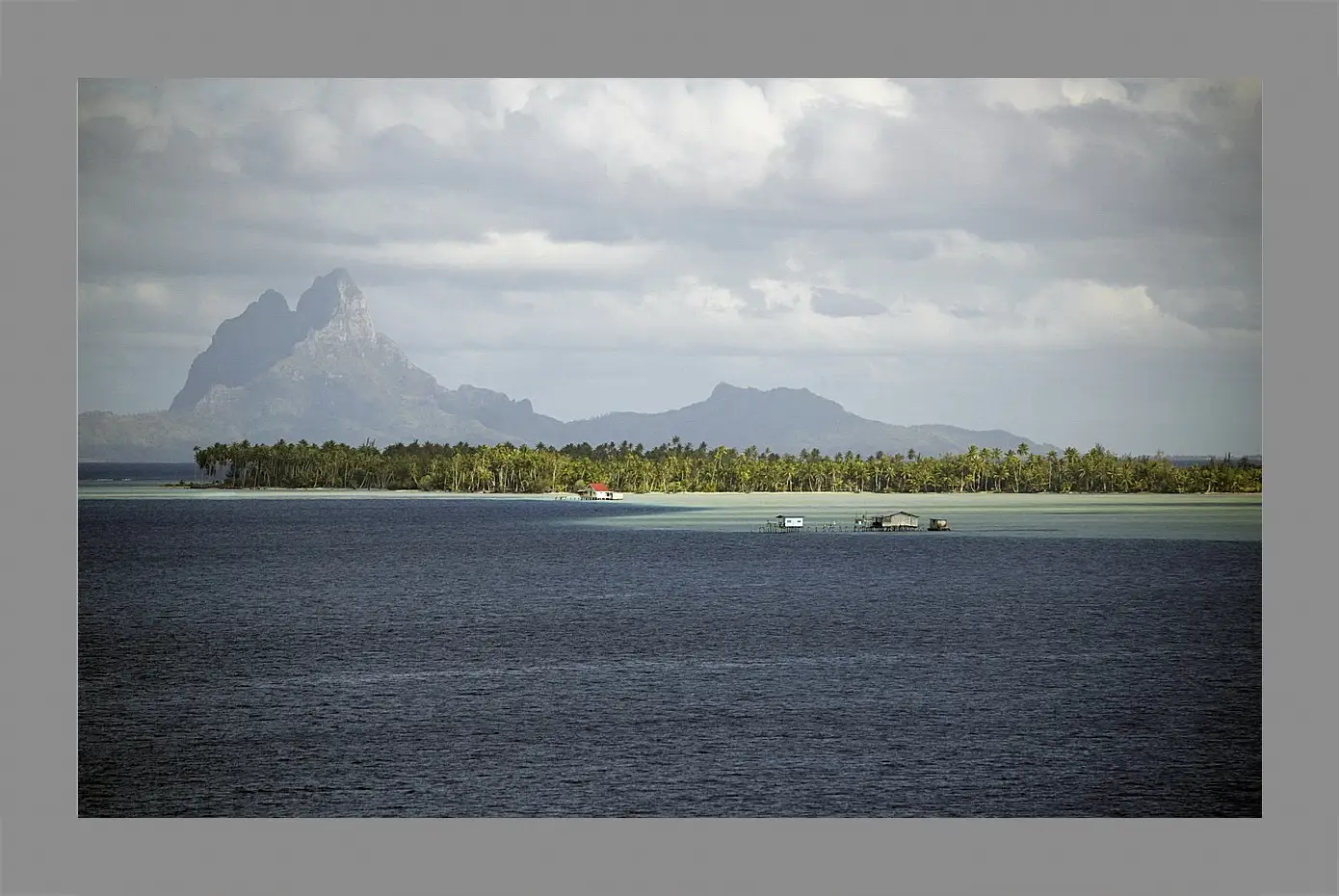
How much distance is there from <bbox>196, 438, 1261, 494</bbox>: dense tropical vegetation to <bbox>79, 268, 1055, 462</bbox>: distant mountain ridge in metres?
3.99

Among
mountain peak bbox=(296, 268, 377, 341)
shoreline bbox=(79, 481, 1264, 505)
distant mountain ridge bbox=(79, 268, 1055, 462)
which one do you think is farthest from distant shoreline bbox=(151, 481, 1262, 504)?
mountain peak bbox=(296, 268, 377, 341)

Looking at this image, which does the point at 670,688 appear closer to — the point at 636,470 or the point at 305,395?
the point at 305,395

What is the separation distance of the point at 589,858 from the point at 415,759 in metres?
4.99

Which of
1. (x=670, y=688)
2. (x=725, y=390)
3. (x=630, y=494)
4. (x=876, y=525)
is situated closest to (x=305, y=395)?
(x=725, y=390)

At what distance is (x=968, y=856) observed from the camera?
56.2 feet

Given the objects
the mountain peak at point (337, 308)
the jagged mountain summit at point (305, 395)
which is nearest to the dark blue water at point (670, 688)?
the jagged mountain summit at point (305, 395)

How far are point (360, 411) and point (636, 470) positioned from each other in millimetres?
42696

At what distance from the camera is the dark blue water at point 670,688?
1986cm

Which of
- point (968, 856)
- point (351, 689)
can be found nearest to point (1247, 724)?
point (968, 856)

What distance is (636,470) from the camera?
→ 395ft

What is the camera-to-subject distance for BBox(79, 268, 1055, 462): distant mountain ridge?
4281 cm

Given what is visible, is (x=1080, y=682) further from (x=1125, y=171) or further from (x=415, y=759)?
(x=415, y=759)

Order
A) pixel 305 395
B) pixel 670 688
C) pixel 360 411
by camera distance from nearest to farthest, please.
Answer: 1. pixel 670 688
2. pixel 305 395
3. pixel 360 411

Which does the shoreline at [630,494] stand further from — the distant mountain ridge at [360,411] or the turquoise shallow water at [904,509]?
the distant mountain ridge at [360,411]
